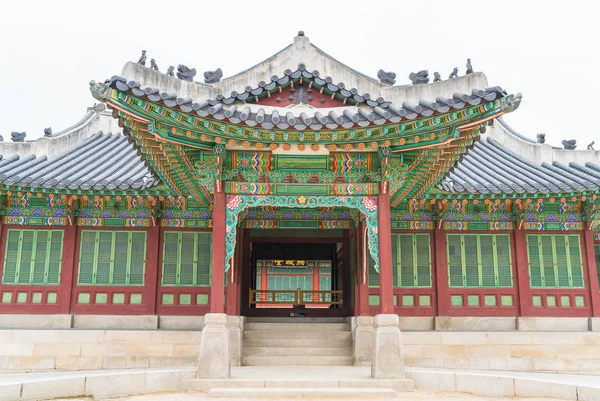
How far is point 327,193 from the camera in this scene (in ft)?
34.1

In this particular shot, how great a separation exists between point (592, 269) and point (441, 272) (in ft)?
13.5

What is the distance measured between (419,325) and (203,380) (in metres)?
6.80

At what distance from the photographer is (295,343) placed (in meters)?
12.9

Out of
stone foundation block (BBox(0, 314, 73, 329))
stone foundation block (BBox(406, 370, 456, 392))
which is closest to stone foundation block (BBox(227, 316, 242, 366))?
stone foundation block (BBox(406, 370, 456, 392))

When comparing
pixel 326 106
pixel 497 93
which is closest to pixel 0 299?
pixel 326 106

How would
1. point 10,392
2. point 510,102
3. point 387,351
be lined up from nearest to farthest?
point 10,392 → point 510,102 → point 387,351

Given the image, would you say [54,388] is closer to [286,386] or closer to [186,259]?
[286,386]

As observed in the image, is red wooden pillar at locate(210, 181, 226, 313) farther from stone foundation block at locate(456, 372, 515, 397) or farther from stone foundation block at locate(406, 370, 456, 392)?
stone foundation block at locate(456, 372, 515, 397)

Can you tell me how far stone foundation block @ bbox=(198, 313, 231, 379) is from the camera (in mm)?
9406

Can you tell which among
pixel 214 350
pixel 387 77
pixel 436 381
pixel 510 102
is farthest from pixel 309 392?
pixel 387 77

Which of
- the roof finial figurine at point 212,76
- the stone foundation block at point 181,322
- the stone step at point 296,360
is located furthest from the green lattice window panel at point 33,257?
the roof finial figurine at point 212,76

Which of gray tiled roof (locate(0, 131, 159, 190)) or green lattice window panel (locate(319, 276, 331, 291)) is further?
green lattice window panel (locate(319, 276, 331, 291))

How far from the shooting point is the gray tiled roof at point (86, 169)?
12742 millimetres

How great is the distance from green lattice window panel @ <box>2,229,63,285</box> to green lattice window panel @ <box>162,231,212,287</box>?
9.20ft
